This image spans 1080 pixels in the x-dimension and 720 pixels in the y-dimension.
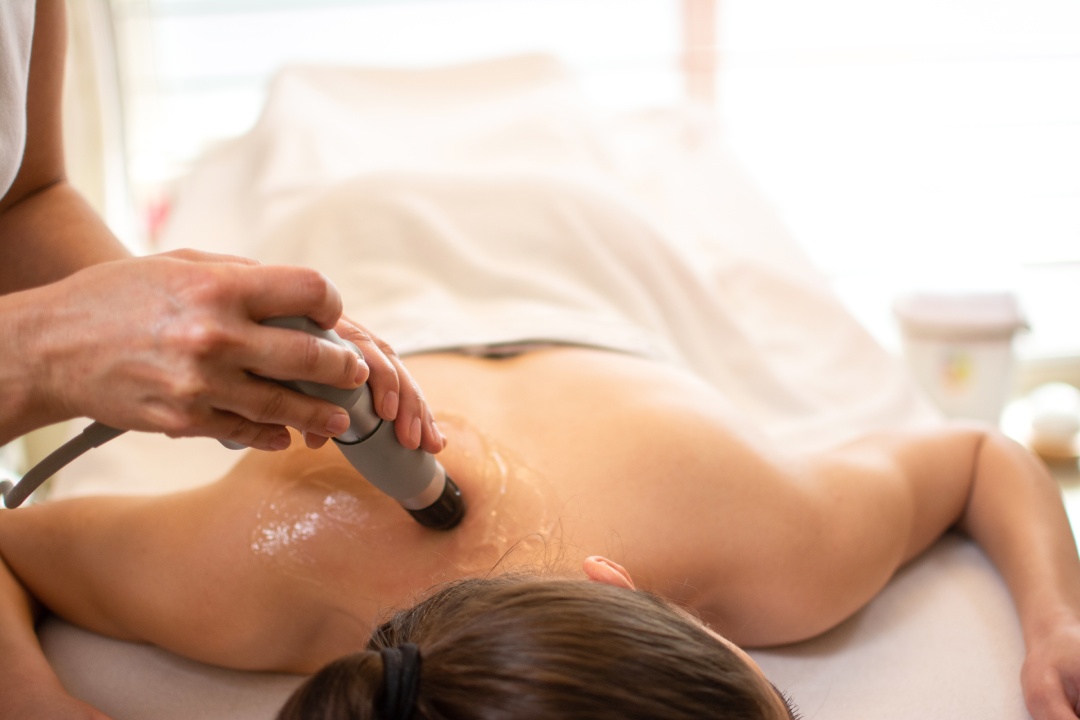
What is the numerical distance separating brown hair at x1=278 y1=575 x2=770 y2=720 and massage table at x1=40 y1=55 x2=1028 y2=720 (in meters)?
0.36

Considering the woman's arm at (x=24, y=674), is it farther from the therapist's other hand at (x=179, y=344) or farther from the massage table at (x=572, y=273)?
the therapist's other hand at (x=179, y=344)

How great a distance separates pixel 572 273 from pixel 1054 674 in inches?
36.4

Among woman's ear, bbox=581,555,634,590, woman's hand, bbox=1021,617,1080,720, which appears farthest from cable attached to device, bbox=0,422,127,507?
woman's hand, bbox=1021,617,1080,720

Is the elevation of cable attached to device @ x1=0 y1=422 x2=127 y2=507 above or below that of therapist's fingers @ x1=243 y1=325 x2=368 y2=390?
below

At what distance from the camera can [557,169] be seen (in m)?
1.73

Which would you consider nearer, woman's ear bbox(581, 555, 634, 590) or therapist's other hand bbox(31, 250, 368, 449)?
therapist's other hand bbox(31, 250, 368, 449)

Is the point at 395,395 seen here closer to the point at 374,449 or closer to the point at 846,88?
the point at 374,449

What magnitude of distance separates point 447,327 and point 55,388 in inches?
30.4

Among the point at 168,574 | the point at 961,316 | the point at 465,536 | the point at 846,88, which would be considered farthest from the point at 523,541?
the point at 846,88

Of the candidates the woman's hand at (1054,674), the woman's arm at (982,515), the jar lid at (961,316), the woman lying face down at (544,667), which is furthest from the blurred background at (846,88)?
the woman lying face down at (544,667)

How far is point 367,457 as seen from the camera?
2.72ft

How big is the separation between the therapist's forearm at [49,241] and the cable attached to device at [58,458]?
32cm

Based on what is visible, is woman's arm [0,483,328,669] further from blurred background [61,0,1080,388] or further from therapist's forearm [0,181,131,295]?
blurred background [61,0,1080,388]

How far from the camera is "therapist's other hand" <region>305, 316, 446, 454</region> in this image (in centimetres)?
80
